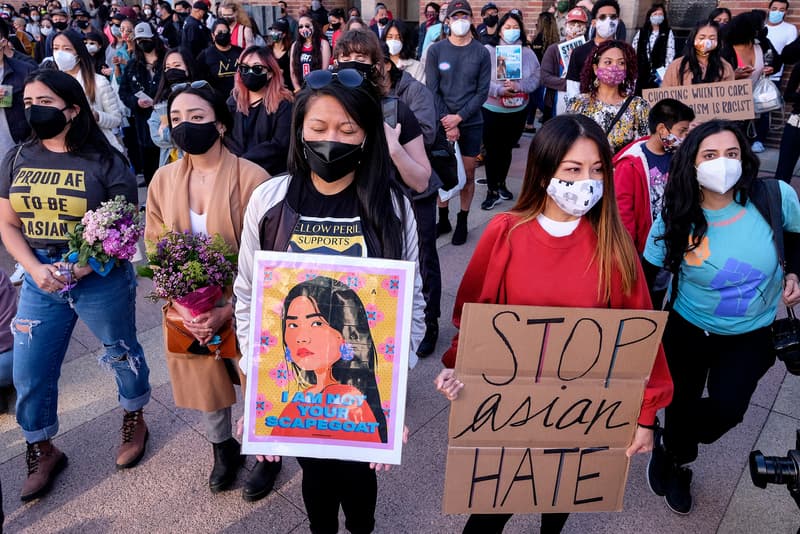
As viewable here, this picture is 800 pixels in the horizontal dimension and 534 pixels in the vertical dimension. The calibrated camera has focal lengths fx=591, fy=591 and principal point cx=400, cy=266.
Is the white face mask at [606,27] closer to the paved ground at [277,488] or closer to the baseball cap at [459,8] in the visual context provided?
the baseball cap at [459,8]

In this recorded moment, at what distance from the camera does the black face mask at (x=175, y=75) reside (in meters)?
4.80

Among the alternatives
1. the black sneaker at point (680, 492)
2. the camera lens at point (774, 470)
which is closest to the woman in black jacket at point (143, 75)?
the black sneaker at point (680, 492)

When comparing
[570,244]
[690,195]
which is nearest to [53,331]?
[570,244]

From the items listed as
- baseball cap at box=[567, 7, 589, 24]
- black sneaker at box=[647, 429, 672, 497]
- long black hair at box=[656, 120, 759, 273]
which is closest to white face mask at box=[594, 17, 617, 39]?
baseball cap at box=[567, 7, 589, 24]

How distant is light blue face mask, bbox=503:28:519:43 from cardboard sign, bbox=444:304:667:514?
18.6 feet

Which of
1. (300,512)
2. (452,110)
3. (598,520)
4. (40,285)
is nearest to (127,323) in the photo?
(40,285)

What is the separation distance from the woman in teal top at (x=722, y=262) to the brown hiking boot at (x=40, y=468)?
10.1 ft

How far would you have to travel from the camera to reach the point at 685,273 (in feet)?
8.34

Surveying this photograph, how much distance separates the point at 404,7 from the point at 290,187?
1454cm

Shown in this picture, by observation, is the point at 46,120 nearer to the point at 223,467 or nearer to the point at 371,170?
the point at 371,170

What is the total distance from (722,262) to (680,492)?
1155 millimetres

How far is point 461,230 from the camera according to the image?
571 centimetres

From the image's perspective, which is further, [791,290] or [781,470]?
[791,290]

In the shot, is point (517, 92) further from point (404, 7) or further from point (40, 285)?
point (404, 7)
